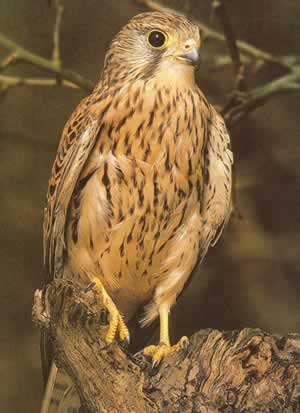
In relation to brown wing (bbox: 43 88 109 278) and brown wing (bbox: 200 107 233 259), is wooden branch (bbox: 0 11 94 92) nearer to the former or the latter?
brown wing (bbox: 43 88 109 278)

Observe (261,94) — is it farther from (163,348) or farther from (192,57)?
(163,348)

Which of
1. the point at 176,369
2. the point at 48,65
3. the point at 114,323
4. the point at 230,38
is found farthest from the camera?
the point at 48,65

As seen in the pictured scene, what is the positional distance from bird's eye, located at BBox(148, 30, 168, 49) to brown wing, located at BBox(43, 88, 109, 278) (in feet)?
0.64

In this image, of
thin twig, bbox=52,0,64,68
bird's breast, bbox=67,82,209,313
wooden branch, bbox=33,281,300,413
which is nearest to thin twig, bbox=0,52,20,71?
thin twig, bbox=52,0,64,68

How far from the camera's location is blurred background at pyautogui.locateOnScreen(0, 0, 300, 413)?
2.73 meters

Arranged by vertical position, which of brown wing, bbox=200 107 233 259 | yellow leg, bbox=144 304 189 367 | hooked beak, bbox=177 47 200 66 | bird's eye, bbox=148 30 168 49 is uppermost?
bird's eye, bbox=148 30 168 49

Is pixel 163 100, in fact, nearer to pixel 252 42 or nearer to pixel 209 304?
pixel 252 42

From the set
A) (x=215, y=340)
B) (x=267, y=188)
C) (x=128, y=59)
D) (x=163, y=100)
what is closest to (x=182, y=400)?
(x=215, y=340)

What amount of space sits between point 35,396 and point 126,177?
1129 mm

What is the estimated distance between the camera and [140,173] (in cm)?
215

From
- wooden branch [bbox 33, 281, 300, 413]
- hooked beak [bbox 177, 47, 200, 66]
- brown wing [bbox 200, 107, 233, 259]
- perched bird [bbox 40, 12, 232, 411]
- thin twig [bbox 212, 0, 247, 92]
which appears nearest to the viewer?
wooden branch [bbox 33, 281, 300, 413]

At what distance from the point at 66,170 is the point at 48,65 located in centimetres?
59

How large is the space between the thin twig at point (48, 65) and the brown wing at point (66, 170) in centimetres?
39

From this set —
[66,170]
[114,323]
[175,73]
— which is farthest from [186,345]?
[175,73]
